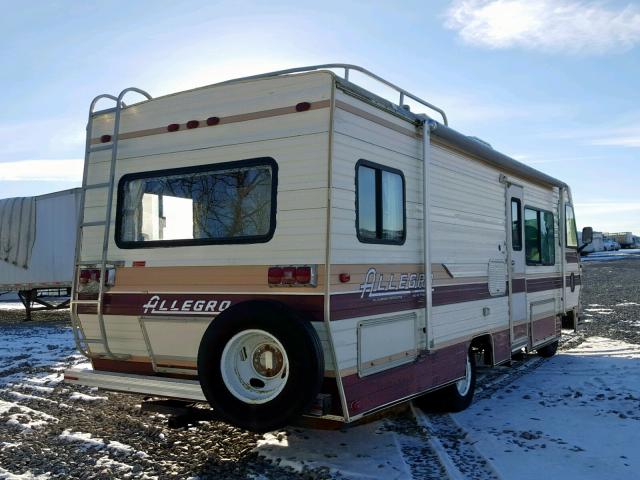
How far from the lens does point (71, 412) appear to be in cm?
618

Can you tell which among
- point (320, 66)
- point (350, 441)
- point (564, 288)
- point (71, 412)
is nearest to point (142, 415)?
point (71, 412)

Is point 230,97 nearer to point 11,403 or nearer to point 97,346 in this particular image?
point 97,346

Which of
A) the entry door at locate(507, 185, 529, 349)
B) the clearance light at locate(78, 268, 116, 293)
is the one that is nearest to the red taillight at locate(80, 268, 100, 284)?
the clearance light at locate(78, 268, 116, 293)

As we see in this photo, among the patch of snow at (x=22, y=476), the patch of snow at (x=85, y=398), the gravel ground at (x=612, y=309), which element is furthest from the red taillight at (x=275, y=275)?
the gravel ground at (x=612, y=309)

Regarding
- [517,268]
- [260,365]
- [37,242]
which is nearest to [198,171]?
[260,365]

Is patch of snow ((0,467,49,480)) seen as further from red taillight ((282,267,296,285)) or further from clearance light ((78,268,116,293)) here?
red taillight ((282,267,296,285))

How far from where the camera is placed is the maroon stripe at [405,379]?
4.32 meters

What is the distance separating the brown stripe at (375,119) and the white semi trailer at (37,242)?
10874 millimetres

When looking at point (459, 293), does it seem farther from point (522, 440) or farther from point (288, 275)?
point (288, 275)

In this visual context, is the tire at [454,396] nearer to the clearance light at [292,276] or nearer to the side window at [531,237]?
the side window at [531,237]

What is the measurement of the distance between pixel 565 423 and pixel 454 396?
3.33 ft

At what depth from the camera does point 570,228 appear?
9.84 meters

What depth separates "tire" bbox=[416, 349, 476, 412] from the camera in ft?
19.7

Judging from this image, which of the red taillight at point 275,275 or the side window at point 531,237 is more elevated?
the side window at point 531,237
